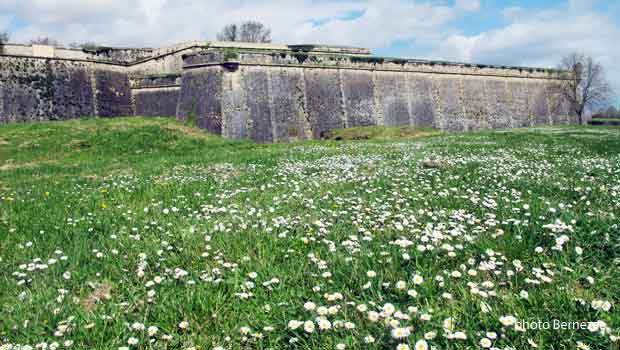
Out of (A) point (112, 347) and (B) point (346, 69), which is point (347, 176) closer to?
(A) point (112, 347)

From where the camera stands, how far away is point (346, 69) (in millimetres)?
33281

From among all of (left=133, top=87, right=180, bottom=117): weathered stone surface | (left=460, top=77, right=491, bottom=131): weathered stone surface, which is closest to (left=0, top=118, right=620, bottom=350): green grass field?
(left=133, top=87, right=180, bottom=117): weathered stone surface

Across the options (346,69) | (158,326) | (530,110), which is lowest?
(158,326)

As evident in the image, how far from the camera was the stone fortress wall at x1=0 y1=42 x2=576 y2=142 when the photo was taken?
28141 millimetres

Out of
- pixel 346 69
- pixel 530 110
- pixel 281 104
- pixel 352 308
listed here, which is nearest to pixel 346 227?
pixel 352 308

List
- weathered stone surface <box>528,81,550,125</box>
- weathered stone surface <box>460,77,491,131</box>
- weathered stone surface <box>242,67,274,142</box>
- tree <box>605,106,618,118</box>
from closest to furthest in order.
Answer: weathered stone surface <box>242,67,274,142</box>, weathered stone surface <box>460,77,491,131</box>, weathered stone surface <box>528,81,550,125</box>, tree <box>605,106,618,118</box>

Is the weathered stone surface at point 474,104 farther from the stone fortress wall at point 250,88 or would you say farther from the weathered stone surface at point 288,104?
the weathered stone surface at point 288,104

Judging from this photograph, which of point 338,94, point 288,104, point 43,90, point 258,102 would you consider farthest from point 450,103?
point 43,90

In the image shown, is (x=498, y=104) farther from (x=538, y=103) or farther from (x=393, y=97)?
(x=393, y=97)

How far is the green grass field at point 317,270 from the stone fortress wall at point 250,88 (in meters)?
22.1

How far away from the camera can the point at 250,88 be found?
1131 inches

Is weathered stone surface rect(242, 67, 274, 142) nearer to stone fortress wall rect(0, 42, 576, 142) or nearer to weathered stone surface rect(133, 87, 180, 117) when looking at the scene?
stone fortress wall rect(0, 42, 576, 142)

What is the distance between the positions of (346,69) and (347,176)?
85.0 feet

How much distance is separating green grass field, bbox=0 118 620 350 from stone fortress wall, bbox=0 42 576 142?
22.1 metres
